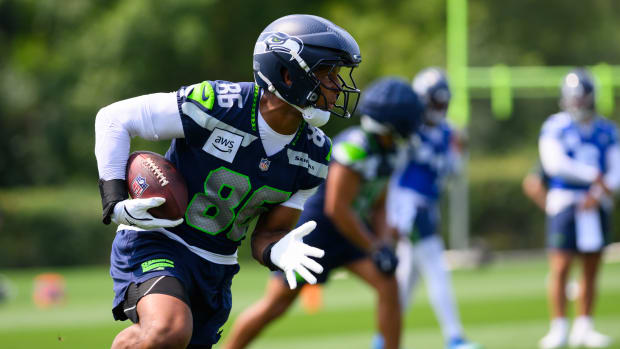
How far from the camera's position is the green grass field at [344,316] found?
869cm

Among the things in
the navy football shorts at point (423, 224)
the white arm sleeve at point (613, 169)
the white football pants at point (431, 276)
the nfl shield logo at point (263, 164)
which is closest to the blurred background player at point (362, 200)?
the white football pants at point (431, 276)

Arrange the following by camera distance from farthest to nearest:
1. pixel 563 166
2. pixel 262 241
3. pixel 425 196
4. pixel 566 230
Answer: pixel 425 196 < pixel 566 230 < pixel 563 166 < pixel 262 241

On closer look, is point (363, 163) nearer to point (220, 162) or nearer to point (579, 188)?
point (220, 162)

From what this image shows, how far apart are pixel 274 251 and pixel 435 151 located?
4631 millimetres

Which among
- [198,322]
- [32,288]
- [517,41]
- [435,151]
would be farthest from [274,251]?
[517,41]

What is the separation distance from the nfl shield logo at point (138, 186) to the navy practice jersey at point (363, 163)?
2.55 m

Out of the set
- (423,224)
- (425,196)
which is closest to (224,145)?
(423,224)

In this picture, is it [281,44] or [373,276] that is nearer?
[281,44]

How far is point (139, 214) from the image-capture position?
4047 millimetres

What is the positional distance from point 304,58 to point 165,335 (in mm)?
1333

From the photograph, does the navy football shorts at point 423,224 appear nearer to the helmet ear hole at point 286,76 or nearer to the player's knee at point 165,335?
the helmet ear hole at point 286,76

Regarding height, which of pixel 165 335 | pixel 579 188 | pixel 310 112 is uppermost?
pixel 310 112

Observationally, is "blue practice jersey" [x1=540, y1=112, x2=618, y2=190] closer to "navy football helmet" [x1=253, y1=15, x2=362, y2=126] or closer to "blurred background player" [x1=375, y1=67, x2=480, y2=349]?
"blurred background player" [x1=375, y1=67, x2=480, y2=349]

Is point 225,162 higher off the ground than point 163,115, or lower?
lower
